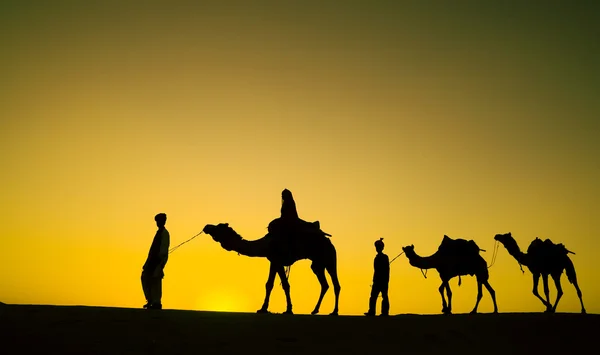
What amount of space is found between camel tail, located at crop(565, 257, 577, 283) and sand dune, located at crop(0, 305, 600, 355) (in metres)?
6.37

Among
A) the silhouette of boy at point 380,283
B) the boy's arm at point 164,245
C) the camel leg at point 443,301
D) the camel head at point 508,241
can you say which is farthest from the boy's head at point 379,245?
the camel head at point 508,241

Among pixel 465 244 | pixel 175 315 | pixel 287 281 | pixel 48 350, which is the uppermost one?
pixel 465 244

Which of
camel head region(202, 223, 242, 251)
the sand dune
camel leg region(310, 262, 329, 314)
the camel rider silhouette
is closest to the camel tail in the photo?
the sand dune

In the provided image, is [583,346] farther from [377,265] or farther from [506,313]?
[377,265]

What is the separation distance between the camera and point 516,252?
80.0 ft

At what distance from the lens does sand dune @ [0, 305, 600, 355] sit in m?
12.9

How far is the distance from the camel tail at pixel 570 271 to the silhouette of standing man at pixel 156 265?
14.0m

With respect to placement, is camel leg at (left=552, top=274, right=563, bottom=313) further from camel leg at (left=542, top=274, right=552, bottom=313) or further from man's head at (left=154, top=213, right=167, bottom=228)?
man's head at (left=154, top=213, right=167, bottom=228)

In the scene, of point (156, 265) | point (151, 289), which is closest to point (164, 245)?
point (156, 265)

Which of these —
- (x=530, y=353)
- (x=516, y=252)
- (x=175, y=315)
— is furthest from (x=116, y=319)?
(x=516, y=252)

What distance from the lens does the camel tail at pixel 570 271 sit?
2378 centimetres

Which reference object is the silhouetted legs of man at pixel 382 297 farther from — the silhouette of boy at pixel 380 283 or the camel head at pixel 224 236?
the camel head at pixel 224 236

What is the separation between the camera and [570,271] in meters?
23.9

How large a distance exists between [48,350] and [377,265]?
9500mm
